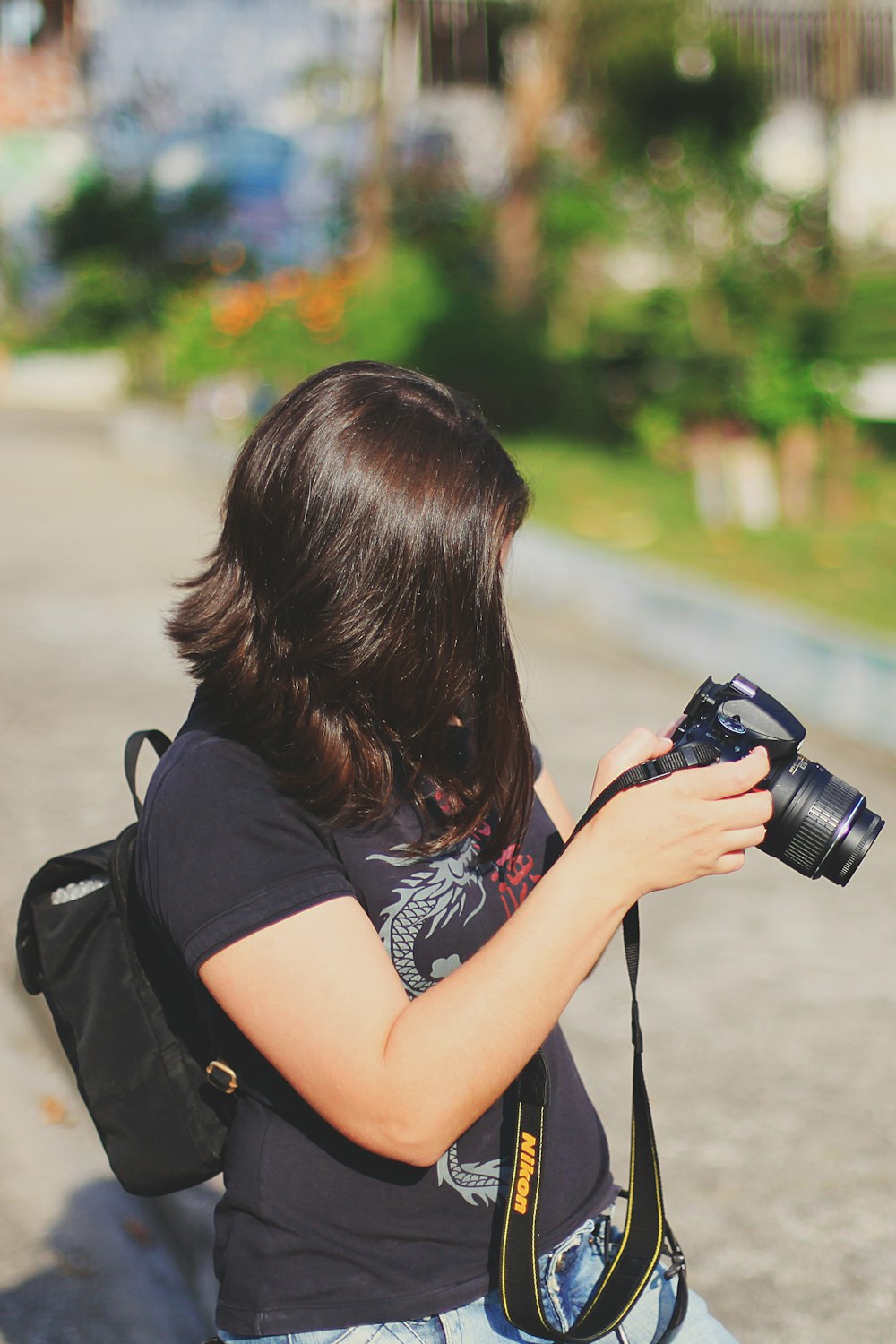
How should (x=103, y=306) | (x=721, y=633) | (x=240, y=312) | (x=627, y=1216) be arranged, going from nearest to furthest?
(x=627, y=1216) < (x=721, y=633) < (x=240, y=312) < (x=103, y=306)

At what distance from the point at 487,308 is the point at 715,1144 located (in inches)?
469

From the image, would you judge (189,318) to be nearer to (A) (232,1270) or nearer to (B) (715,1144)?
(B) (715,1144)

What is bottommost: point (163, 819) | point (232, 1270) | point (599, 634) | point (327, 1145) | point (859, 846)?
point (599, 634)

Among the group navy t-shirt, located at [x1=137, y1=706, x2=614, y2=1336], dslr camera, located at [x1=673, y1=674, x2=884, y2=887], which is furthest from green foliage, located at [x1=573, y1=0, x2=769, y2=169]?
navy t-shirt, located at [x1=137, y1=706, x2=614, y2=1336]

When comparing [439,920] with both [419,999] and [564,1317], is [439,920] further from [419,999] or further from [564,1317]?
[564,1317]

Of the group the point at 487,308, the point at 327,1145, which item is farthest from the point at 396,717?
the point at 487,308

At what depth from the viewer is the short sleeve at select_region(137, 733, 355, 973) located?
1.34 metres

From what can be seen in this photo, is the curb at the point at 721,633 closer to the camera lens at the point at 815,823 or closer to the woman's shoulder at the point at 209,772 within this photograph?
the camera lens at the point at 815,823

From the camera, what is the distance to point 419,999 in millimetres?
1351

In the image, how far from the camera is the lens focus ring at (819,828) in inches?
60.6

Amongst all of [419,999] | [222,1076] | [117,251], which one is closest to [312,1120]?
[222,1076]

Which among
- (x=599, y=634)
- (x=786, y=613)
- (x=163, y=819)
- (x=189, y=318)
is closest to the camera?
(x=163, y=819)

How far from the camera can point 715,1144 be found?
9.82 ft

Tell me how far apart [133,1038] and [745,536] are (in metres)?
7.20
